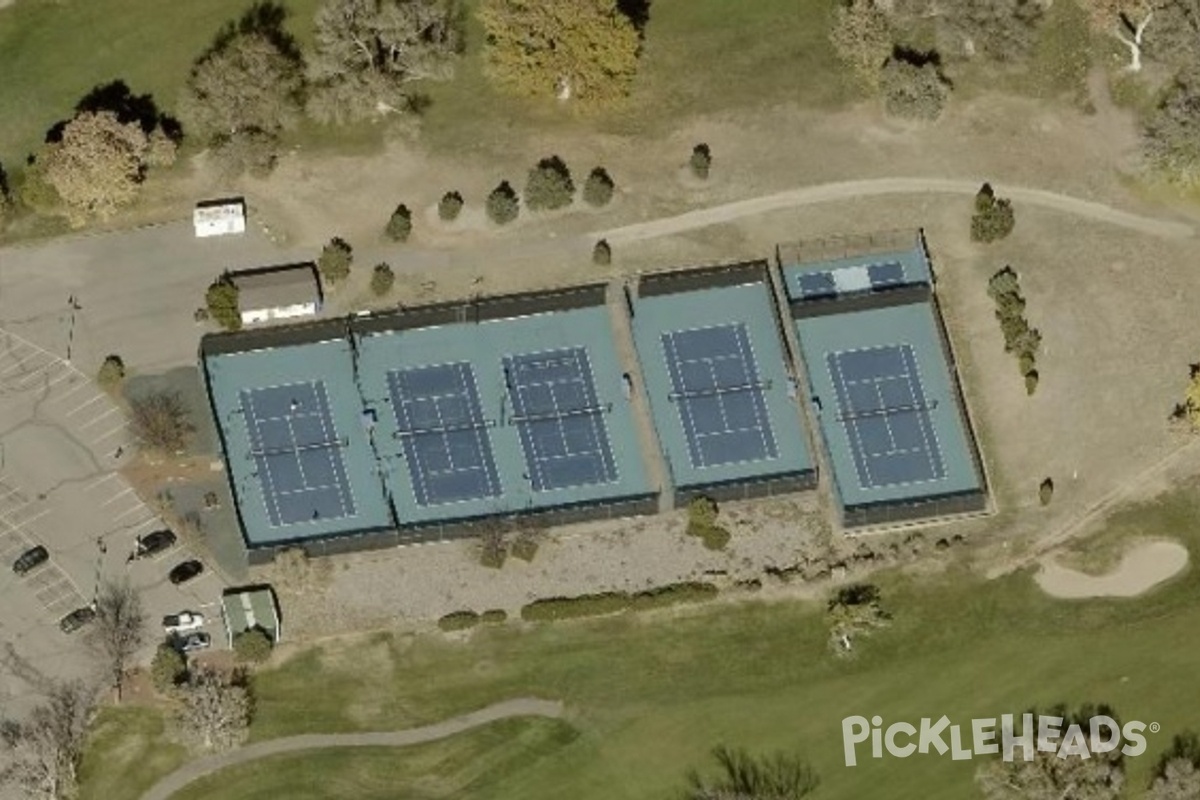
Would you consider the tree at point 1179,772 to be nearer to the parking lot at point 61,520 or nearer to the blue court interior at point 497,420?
the blue court interior at point 497,420

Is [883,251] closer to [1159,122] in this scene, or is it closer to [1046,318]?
[1046,318]

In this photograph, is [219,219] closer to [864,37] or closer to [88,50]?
[88,50]

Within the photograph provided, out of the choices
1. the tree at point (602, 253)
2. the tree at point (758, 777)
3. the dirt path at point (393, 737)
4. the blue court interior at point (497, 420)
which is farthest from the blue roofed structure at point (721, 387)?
the dirt path at point (393, 737)

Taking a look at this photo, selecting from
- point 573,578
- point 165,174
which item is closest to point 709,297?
point 573,578

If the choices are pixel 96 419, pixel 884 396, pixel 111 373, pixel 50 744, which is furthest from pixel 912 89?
pixel 50 744

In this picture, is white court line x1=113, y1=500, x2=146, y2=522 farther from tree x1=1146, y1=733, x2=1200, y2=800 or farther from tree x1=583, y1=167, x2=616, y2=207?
tree x1=1146, y1=733, x2=1200, y2=800

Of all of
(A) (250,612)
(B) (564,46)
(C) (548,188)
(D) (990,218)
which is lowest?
(A) (250,612)
